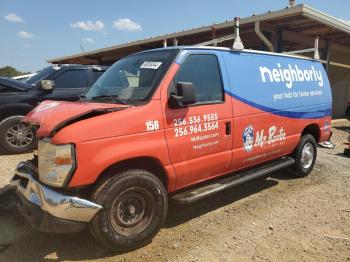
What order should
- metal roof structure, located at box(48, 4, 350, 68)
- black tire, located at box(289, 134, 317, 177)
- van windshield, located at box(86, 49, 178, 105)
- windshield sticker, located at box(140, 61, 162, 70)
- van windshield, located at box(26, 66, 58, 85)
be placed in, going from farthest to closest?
metal roof structure, located at box(48, 4, 350, 68) < van windshield, located at box(26, 66, 58, 85) < black tire, located at box(289, 134, 317, 177) < windshield sticker, located at box(140, 61, 162, 70) < van windshield, located at box(86, 49, 178, 105)

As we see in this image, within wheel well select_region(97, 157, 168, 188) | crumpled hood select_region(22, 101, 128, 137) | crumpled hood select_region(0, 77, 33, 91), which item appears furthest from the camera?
crumpled hood select_region(0, 77, 33, 91)

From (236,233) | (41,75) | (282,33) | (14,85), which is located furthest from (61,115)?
(282,33)

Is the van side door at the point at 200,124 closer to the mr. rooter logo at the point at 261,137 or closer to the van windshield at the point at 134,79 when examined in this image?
the van windshield at the point at 134,79

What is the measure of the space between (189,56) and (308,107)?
9.36 ft

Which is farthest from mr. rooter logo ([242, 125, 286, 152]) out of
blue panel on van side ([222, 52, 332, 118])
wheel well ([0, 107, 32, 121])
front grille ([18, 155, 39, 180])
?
wheel well ([0, 107, 32, 121])

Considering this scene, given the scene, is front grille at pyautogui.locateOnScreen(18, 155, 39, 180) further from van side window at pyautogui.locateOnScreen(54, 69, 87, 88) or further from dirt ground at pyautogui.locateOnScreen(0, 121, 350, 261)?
van side window at pyautogui.locateOnScreen(54, 69, 87, 88)

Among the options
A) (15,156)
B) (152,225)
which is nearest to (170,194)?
(152,225)

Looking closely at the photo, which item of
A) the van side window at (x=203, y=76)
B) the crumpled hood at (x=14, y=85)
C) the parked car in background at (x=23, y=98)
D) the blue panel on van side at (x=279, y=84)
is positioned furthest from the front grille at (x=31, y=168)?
the crumpled hood at (x=14, y=85)

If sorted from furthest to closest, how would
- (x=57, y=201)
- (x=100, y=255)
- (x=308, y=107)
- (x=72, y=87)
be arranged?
1. (x=72, y=87)
2. (x=308, y=107)
3. (x=100, y=255)
4. (x=57, y=201)

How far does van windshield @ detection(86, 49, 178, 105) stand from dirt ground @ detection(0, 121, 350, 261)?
1.61 metres

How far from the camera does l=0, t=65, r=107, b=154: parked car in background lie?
7.23 meters

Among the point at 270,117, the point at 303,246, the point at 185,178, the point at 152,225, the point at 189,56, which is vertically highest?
the point at 189,56

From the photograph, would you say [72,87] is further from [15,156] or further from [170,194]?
[170,194]

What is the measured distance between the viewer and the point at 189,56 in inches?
166
